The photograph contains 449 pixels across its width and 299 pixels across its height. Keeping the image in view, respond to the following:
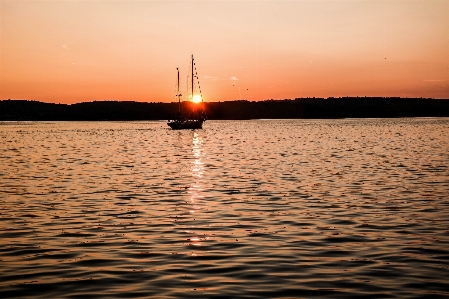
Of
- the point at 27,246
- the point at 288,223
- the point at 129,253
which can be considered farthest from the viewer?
the point at 288,223

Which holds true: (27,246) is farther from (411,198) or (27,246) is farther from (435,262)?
(411,198)

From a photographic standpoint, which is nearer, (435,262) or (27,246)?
(435,262)

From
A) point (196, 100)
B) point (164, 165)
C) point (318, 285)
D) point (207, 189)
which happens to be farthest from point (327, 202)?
point (196, 100)

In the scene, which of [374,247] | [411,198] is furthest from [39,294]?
[411,198]

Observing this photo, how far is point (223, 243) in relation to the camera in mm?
16719

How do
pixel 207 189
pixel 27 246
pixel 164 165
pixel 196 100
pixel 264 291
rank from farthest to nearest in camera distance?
pixel 196 100, pixel 164 165, pixel 207 189, pixel 27 246, pixel 264 291

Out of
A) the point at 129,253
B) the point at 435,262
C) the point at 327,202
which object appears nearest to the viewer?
the point at 435,262

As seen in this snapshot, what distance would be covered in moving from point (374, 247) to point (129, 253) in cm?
674

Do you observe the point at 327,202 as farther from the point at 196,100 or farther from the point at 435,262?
the point at 196,100

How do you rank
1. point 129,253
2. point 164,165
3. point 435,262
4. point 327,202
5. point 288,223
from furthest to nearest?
1. point 164,165
2. point 327,202
3. point 288,223
4. point 129,253
5. point 435,262

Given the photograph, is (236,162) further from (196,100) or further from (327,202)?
(196,100)

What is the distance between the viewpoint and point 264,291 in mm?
11969

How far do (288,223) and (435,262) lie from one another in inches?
247

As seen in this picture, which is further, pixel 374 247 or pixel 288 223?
pixel 288 223
